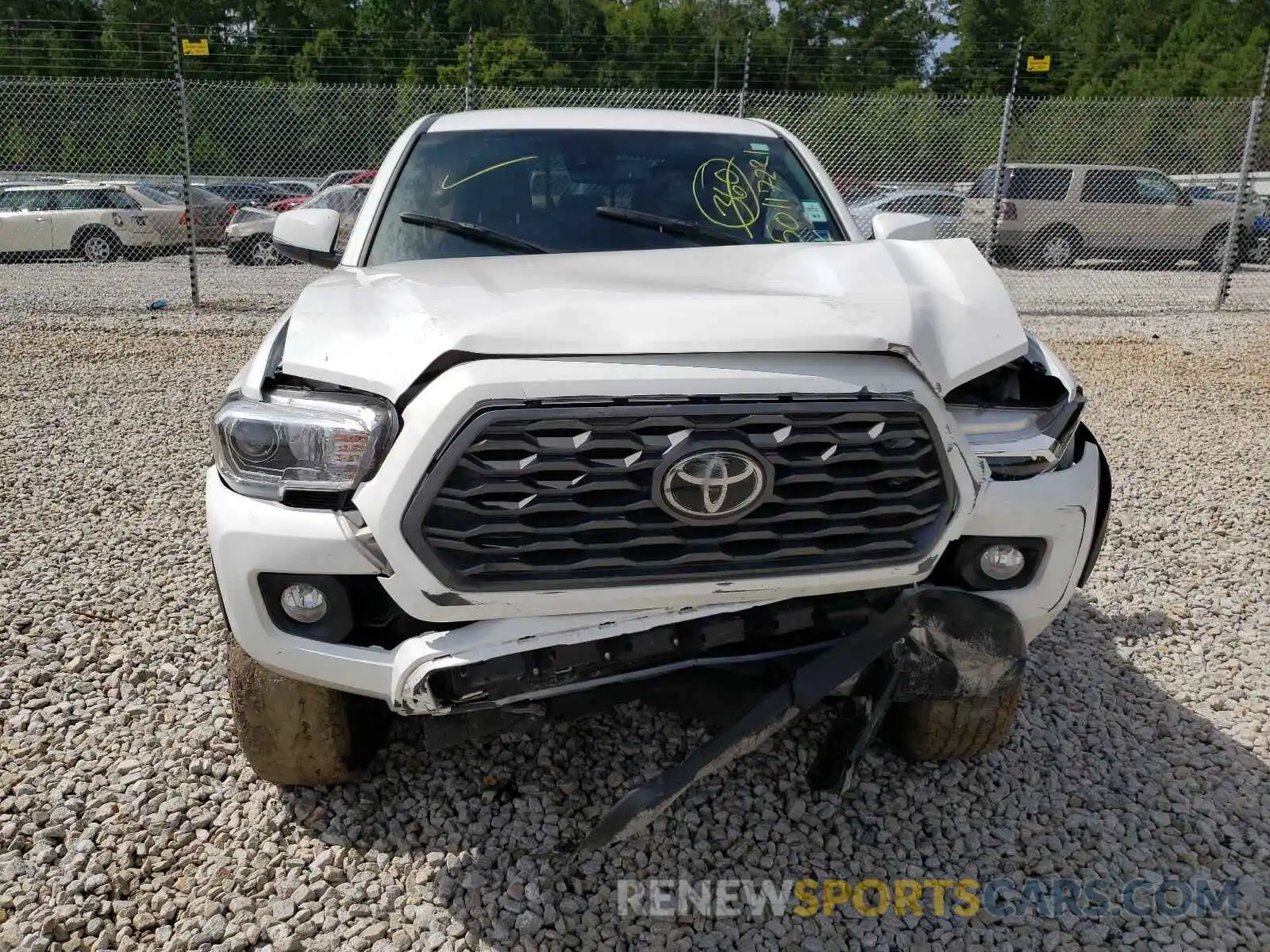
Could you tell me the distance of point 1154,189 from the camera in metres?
16.2

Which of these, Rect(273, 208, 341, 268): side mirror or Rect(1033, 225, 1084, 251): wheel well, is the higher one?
Rect(273, 208, 341, 268): side mirror

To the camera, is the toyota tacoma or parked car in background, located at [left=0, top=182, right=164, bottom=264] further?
parked car in background, located at [left=0, top=182, right=164, bottom=264]

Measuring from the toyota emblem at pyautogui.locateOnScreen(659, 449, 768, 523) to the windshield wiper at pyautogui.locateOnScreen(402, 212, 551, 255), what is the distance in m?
1.31

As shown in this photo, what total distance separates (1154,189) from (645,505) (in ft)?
56.3

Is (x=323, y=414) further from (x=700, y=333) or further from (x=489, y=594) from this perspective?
(x=700, y=333)

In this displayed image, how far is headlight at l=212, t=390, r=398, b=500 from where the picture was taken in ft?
6.68

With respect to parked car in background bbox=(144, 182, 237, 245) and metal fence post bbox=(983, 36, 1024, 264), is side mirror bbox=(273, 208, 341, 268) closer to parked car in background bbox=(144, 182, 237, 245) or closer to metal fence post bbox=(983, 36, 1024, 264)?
metal fence post bbox=(983, 36, 1024, 264)

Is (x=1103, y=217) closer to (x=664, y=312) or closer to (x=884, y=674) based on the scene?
(x=884, y=674)

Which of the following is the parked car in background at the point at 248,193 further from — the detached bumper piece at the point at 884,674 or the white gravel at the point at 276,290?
the detached bumper piece at the point at 884,674

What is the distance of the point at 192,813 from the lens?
8.80ft

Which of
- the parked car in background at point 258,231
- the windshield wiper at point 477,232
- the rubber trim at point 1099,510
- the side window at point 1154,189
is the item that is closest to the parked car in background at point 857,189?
the side window at point 1154,189

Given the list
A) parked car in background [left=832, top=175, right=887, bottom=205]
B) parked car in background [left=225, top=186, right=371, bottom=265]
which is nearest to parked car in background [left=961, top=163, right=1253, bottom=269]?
parked car in background [left=832, top=175, right=887, bottom=205]

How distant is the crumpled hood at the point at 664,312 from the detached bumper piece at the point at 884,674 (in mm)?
529

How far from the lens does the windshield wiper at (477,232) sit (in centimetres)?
311
